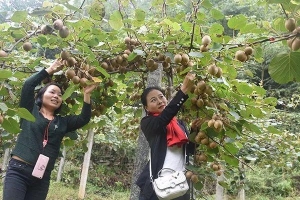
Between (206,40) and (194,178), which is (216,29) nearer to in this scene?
(206,40)

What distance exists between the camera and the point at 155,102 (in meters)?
1.96

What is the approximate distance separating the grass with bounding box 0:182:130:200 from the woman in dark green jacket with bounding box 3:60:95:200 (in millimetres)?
4268

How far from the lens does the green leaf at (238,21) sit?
4.49 feet

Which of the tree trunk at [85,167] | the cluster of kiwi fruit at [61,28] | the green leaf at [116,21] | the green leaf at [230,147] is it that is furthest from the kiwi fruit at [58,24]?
the tree trunk at [85,167]

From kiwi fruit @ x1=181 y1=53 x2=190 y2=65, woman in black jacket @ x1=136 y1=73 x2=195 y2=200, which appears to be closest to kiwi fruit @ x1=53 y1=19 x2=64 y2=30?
kiwi fruit @ x1=181 y1=53 x2=190 y2=65

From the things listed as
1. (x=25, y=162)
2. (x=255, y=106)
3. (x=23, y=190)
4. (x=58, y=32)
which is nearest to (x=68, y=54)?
(x=58, y=32)

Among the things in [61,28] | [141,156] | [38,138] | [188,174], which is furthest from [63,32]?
[141,156]

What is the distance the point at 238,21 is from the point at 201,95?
0.41 metres

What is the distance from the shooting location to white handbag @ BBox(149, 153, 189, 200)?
5.61 feet

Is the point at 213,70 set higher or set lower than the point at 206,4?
lower

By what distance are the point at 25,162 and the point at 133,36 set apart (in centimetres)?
90

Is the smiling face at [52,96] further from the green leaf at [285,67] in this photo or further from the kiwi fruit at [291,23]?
the kiwi fruit at [291,23]

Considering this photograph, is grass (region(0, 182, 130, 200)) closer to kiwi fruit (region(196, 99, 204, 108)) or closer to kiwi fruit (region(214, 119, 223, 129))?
kiwi fruit (region(196, 99, 204, 108))

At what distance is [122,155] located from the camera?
8.91 meters
